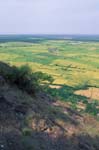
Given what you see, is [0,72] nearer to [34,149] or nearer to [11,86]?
[11,86]

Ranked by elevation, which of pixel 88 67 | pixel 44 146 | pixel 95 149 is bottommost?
pixel 88 67

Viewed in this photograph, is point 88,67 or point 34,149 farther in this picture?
point 88,67

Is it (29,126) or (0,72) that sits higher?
(0,72)

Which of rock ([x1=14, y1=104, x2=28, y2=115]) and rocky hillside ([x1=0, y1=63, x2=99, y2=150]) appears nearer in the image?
rocky hillside ([x1=0, y1=63, x2=99, y2=150])

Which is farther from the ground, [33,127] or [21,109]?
[21,109]

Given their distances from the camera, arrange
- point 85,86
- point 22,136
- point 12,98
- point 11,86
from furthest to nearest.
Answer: point 85,86 < point 11,86 < point 12,98 < point 22,136

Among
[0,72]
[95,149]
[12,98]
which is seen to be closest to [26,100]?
[12,98]

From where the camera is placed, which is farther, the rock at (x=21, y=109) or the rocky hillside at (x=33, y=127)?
the rock at (x=21, y=109)

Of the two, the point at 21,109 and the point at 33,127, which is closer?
the point at 33,127
